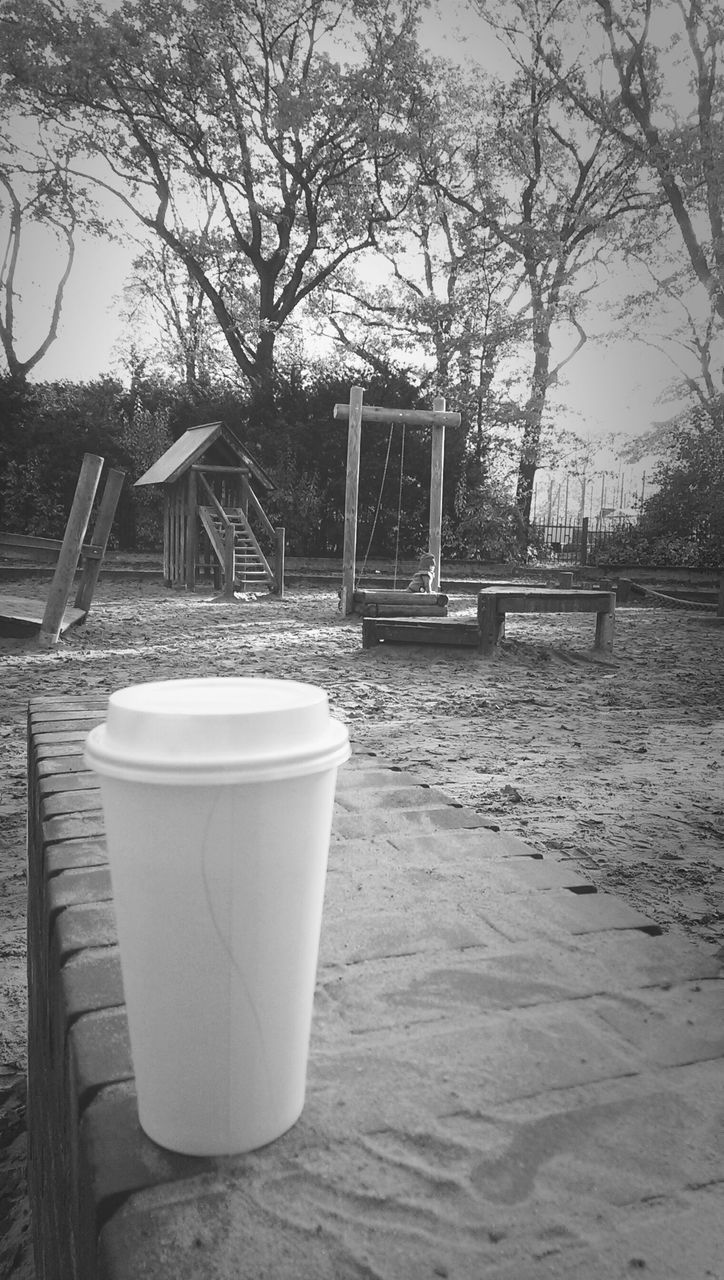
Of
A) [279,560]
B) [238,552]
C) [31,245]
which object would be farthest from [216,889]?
[31,245]

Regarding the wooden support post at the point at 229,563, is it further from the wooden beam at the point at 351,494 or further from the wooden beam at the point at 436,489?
the wooden beam at the point at 436,489

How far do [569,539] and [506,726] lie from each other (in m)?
17.9

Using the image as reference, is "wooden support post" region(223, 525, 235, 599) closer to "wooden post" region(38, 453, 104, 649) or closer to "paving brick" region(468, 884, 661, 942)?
"wooden post" region(38, 453, 104, 649)

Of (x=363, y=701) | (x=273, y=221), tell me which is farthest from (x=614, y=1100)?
(x=273, y=221)

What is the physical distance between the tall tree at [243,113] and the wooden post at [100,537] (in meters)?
12.3

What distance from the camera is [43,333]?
27609 mm

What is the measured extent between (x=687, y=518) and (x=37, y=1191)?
20.5 meters

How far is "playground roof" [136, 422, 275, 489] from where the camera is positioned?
590 inches

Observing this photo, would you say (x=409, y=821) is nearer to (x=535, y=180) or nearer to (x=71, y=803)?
(x=71, y=803)

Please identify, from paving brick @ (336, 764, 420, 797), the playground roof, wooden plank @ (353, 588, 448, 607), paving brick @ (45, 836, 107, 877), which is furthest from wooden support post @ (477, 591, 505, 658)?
the playground roof

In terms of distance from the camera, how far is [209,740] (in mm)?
968

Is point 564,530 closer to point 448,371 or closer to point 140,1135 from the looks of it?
point 448,371

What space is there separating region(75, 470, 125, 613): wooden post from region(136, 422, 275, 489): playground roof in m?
5.74

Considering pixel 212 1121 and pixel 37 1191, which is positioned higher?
pixel 212 1121
